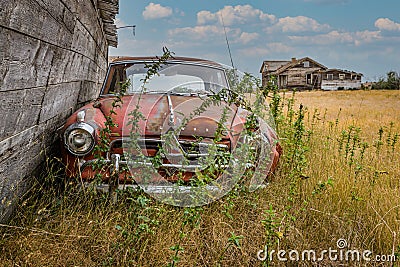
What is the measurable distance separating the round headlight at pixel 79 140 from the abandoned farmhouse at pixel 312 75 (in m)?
46.5

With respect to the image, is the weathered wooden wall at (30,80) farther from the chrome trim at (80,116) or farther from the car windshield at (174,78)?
the car windshield at (174,78)

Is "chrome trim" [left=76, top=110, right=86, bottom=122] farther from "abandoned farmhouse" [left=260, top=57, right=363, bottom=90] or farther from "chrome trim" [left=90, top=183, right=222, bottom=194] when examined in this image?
"abandoned farmhouse" [left=260, top=57, right=363, bottom=90]

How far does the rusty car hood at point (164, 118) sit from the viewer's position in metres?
3.46

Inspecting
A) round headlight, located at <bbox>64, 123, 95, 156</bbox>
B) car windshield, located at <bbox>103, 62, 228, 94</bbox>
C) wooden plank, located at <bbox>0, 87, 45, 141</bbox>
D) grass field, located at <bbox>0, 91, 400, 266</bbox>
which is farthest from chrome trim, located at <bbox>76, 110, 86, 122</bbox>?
car windshield, located at <bbox>103, 62, 228, 94</bbox>

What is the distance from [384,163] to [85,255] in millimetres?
3879

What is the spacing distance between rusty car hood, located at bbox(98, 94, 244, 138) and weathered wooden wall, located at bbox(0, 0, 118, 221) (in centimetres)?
60

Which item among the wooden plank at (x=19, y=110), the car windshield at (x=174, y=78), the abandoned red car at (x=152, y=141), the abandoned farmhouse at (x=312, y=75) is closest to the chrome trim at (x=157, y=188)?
the abandoned red car at (x=152, y=141)

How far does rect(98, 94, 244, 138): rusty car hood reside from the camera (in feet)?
11.3

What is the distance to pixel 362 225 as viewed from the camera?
11.1 feet

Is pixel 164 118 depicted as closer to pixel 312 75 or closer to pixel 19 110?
pixel 19 110

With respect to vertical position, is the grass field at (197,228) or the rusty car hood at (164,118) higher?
the rusty car hood at (164,118)

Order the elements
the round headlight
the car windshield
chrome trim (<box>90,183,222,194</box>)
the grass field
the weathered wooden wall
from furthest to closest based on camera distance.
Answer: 1. the car windshield
2. the round headlight
3. chrome trim (<box>90,183,222,194</box>)
4. the grass field
5. the weathered wooden wall

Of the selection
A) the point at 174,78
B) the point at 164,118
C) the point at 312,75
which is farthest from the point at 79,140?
the point at 312,75

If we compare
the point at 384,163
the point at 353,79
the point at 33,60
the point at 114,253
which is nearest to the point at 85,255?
the point at 114,253
